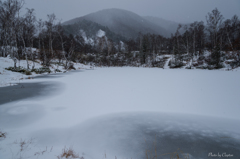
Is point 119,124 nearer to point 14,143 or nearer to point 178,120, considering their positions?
point 178,120

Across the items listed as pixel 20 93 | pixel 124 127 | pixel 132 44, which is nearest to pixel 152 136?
pixel 124 127

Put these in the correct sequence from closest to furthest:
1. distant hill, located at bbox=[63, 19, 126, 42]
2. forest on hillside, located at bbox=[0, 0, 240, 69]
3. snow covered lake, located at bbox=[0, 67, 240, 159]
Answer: snow covered lake, located at bbox=[0, 67, 240, 159], forest on hillside, located at bbox=[0, 0, 240, 69], distant hill, located at bbox=[63, 19, 126, 42]

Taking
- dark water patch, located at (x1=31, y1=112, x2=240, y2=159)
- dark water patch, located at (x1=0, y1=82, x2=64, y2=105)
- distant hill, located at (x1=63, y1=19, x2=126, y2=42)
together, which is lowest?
dark water patch, located at (x1=31, y1=112, x2=240, y2=159)

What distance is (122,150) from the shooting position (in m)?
2.34

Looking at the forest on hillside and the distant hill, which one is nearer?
the forest on hillside

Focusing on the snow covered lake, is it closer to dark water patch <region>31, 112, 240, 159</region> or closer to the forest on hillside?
dark water patch <region>31, 112, 240, 159</region>

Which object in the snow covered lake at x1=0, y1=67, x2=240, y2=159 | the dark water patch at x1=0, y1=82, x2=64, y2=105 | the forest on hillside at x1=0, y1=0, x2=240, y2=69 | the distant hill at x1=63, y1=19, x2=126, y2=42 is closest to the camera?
the snow covered lake at x1=0, y1=67, x2=240, y2=159

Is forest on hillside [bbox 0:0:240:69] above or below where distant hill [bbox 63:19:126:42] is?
below

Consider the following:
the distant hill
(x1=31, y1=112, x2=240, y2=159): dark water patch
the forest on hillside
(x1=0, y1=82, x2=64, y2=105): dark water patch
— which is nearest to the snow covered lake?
(x1=31, y1=112, x2=240, y2=159): dark water patch

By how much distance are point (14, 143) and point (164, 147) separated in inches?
128

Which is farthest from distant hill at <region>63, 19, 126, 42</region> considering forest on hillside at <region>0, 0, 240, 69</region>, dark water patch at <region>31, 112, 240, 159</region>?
dark water patch at <region>31, 112, 240, 159</region>

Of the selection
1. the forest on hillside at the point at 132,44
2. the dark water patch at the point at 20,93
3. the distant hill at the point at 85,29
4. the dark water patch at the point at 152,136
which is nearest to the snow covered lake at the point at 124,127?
the dark water patch at the point at 152,136

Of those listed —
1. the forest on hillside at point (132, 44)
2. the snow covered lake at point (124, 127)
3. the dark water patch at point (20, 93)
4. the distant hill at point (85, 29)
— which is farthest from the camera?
the distant hill at point (85, 29)

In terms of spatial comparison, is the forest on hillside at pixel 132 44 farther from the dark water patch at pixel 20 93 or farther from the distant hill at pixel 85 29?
the distant hill at pixel 85 29
